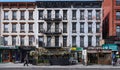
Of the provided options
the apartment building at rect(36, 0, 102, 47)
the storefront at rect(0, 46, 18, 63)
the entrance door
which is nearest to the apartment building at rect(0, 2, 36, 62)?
the storefront at rect(0, 46, 18, 63)

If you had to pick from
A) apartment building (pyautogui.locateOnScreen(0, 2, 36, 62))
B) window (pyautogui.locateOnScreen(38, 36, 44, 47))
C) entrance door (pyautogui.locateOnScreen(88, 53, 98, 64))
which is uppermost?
apartment building (pyautogui.locateOnScreen(0, 2, 36, 62))

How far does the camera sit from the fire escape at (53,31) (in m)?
59.2

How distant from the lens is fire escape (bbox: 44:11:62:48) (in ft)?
194

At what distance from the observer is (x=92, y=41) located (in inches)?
2322

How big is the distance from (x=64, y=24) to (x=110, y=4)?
10719 mm

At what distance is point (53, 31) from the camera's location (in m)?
59.3

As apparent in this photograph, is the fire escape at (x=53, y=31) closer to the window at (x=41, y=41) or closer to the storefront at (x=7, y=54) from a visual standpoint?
the window at (x=41, y=41)

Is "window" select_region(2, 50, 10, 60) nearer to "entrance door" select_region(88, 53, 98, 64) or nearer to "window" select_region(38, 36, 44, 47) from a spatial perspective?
"window" select_region(38, 36, 44, 47)

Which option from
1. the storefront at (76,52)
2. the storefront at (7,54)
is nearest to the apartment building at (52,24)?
the storefront at (7,54)

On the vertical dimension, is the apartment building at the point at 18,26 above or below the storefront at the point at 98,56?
above

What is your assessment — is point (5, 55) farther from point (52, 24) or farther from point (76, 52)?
point (76, 52)

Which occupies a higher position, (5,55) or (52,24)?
(52,24)

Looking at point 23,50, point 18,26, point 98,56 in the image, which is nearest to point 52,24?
point 18,26

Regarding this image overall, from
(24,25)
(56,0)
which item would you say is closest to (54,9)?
(56,0)
